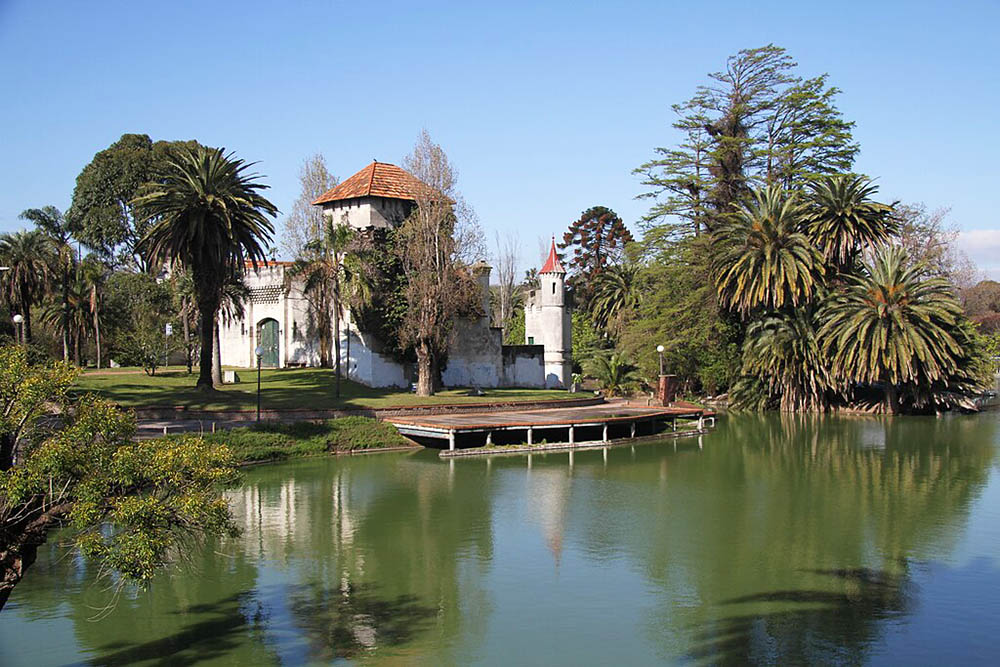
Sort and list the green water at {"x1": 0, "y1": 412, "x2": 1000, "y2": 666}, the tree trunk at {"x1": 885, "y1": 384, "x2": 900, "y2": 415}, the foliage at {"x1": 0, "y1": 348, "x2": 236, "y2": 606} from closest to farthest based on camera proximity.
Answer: the foliage at {"x1": 0, "y1": 348, "x2": 236, "y2": 606} < the green water at {"x1": 0, "y1": 412, "x2": 1000, "y2": 666} < the tree trunk at {"x1": 885, "y1": 384, "x2": 900, "y2": 415}

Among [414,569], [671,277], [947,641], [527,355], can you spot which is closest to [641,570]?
[414,569]

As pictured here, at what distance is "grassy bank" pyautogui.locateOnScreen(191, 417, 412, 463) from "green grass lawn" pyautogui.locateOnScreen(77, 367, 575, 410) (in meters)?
2.22

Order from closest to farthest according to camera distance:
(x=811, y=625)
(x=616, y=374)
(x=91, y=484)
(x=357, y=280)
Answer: (x=91, y=484)
(x=811, y=625)
(x=357, y=280)
(x=616, y=374)

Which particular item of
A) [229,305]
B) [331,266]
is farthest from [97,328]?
[331,266]

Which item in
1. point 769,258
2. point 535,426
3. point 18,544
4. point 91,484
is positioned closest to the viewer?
point 91,484

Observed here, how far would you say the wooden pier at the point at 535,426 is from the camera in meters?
31.9

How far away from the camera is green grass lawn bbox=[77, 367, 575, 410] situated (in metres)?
33.3

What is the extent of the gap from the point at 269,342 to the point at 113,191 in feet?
60.1

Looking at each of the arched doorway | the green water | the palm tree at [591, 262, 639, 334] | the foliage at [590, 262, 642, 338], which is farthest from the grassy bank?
the palm tree at [591, 262, 639, 334]

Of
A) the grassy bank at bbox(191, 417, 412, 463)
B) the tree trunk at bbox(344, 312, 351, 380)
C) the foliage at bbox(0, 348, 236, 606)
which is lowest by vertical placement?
the grassy bank at bbox(191, 417, 412, 463)

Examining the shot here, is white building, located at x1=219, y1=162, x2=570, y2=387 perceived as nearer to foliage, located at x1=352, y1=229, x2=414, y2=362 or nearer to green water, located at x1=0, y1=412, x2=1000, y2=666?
foliage, located at x1=352, y1=229, x2=414, y2=362

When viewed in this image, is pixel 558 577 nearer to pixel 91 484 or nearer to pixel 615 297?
pixel 91 484

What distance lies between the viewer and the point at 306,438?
99.0 feet

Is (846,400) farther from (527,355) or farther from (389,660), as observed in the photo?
(389,660)
